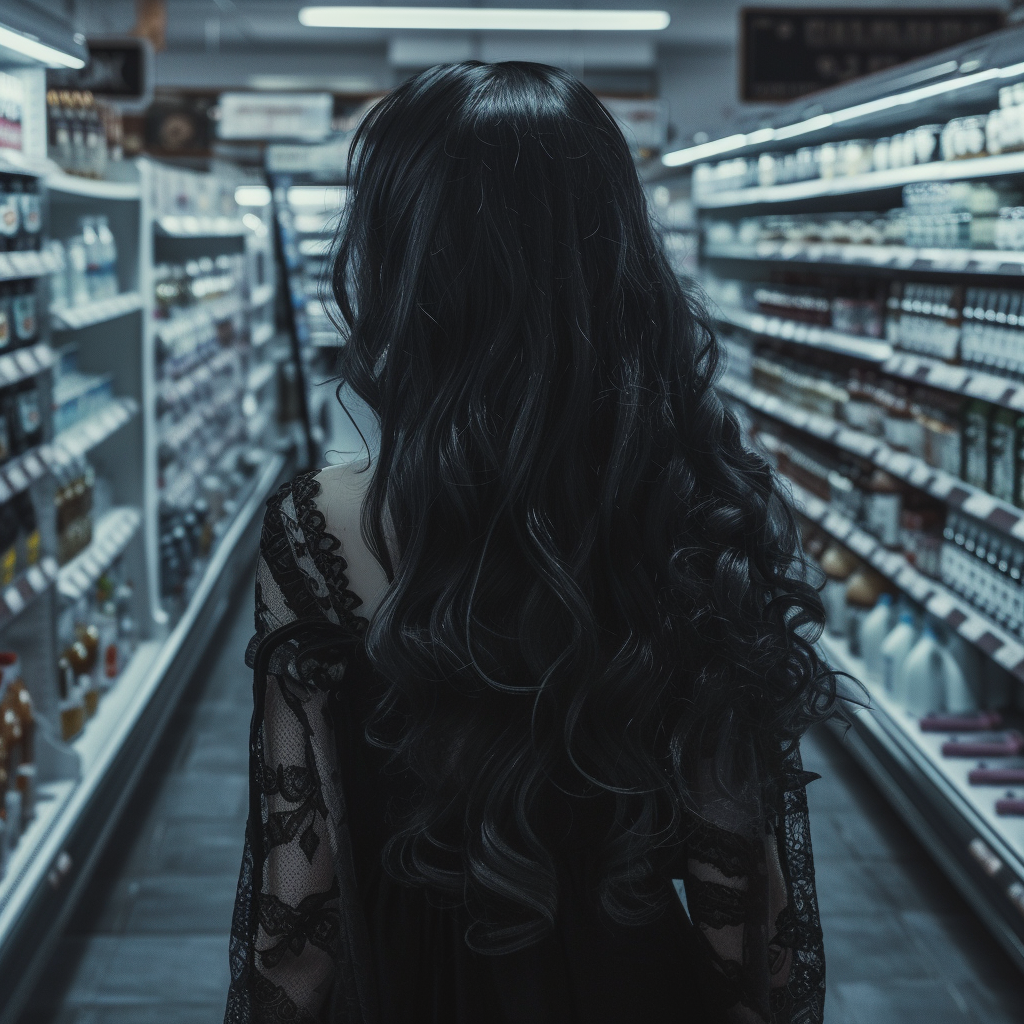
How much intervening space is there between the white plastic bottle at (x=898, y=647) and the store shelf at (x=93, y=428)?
269 centimetres

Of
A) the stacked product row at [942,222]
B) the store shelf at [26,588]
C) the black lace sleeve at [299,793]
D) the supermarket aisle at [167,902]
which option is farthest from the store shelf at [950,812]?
the store shelf at [26,588]

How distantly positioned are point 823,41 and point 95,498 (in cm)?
489

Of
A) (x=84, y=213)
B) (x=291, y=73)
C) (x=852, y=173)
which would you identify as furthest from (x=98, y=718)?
(x=291, y=73)

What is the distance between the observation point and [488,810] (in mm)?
1099

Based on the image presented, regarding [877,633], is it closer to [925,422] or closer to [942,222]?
[925,422]

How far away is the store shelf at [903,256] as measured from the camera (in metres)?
3.36

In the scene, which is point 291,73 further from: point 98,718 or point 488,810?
point 488,810

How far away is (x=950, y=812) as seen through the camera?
132 inches

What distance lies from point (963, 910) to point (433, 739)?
2.80 metres

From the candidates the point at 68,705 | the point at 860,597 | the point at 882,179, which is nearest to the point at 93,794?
the point at 68,705

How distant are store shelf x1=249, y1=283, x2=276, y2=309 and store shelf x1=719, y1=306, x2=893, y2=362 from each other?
10.7 ft

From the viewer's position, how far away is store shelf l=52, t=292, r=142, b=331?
3379 mm

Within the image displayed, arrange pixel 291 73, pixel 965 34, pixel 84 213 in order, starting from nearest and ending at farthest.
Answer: pixel 84 213, pixel 965 34, pixel 291 73

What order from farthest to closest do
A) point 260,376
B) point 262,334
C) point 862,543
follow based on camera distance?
1. point 262,334
2. point 260,376
3. point 862,543
